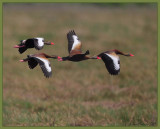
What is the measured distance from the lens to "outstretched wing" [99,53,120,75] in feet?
15.3

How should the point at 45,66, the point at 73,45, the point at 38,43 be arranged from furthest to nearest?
the point at 73,45
the point at 38,43
the point at 45,66

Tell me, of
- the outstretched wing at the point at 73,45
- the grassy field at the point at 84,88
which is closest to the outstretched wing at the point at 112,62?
the outstretched wing at the point at 73,45

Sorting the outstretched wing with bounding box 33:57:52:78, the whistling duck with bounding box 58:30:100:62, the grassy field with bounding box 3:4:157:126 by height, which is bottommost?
the grassy field with bounding box 3:4:157:126

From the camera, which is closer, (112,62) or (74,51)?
(112,62)

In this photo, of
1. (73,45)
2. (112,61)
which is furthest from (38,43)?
(112,61)

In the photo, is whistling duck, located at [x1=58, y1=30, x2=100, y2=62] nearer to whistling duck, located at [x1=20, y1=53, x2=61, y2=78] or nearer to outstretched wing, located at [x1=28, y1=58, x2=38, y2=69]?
whistling duck, located at [x1=20, y1=53, x2=61, y2=78]

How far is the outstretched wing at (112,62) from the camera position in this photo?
15.3 feet

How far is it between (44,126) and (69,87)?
429 centimetres

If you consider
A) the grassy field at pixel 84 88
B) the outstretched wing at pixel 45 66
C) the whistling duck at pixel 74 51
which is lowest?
the grassy field at pixel 84 88

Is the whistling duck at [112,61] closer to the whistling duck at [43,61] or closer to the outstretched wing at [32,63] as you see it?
the whistling duck at [43,61]

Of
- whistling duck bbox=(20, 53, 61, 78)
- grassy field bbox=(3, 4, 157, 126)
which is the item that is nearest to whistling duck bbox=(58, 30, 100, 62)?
whistling duck bbox=(20, 53, 61, 78)

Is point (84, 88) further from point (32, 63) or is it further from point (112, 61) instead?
point (112, 61)

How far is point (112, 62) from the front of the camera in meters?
4.68

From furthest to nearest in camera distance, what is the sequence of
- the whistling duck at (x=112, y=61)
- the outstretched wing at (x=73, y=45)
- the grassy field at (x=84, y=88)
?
the grassy field at (x=84, y=88), the outstretched wing at (x=73, y=45), the whistling duck at (x=112, y=61)
